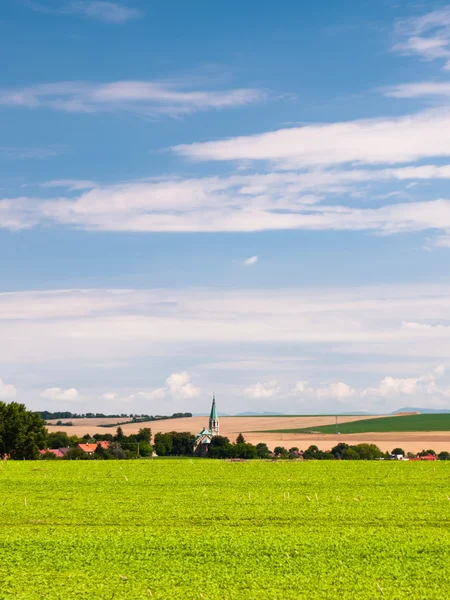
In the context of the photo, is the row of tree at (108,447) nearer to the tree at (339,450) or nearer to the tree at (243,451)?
the tree at (243,451)

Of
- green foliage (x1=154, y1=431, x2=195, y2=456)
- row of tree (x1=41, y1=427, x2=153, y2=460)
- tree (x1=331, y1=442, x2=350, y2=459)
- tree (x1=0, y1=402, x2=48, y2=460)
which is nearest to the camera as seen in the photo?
tree (x1=0, y1=402, x2=48, y2=460)

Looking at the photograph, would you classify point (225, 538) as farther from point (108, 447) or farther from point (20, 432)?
point (108, 447)

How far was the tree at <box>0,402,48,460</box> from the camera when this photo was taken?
60.5 metres

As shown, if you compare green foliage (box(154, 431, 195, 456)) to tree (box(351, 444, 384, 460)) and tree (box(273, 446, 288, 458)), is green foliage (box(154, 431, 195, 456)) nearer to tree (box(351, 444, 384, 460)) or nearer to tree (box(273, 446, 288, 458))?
tree (box(273, 446, 288, 458))

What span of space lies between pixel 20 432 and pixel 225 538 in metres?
45.9

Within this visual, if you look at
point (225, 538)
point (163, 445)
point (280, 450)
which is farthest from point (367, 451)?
point (225, 538)

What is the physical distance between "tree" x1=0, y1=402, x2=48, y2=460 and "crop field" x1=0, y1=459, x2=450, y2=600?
31.8m

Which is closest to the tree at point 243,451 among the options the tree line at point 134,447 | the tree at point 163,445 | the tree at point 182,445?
the tree line at point 134,447

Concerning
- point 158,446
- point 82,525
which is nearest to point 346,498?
point 82,525

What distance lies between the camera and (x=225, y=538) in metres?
18.5

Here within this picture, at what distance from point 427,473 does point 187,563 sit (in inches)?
727

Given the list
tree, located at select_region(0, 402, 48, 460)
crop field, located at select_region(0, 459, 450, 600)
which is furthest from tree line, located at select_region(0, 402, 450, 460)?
crop field, located at select_region(0, 459, 450, 600)

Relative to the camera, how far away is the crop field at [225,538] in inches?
601

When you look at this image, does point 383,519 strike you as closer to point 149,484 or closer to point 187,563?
point 187,563
